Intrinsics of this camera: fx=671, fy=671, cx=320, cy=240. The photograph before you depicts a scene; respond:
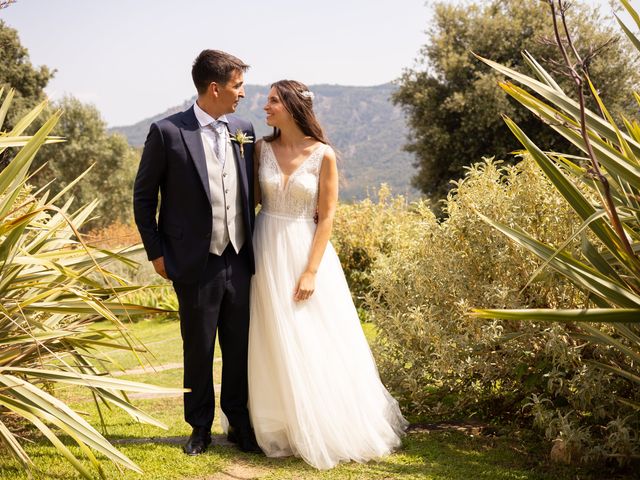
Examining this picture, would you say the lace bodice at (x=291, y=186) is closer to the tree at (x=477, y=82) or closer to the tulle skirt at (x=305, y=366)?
the tulle skirt at (x=305, y=366)

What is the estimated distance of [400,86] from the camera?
74.0 ft

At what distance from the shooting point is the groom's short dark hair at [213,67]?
3.92 metres

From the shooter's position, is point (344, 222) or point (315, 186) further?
point (344, 222)

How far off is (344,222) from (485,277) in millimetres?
7969

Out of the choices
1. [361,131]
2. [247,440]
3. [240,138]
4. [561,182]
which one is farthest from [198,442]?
[361,131]

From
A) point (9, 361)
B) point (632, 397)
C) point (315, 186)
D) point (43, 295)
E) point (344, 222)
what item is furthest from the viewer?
point (344, 222)

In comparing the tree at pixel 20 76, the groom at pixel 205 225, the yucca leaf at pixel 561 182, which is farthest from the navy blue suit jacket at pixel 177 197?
the tree at pixel 20 76

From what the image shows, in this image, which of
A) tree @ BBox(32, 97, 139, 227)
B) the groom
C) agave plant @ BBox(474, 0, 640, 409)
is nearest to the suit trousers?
the groom

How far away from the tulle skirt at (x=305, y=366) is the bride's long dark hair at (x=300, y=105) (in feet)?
1.87

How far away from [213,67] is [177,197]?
0.79m

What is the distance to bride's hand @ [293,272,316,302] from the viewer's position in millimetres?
4027

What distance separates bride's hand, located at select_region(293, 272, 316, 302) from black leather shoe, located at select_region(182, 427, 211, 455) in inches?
38.2

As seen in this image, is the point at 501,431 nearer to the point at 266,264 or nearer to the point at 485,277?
the point at 485,277

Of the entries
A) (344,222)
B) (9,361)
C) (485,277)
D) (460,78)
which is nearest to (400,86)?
(460,78)
